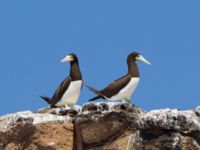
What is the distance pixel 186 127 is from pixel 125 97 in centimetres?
264

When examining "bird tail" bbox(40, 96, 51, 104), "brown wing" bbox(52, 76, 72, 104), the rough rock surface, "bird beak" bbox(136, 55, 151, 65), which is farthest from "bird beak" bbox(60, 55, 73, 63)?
"bird beak" bbox(136, 55, 151, 65)

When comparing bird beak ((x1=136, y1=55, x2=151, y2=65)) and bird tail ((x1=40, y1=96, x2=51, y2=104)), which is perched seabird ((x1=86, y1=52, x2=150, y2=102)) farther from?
bird tail ((x1=40, y1=96, x2=51, y2=104))

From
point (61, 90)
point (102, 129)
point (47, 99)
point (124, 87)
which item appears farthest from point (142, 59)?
point (47, 99)

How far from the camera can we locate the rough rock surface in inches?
661

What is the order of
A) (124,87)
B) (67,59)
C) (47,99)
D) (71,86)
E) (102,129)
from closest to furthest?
(102,129), (124,87), (71,86), (67,59), (47,99)

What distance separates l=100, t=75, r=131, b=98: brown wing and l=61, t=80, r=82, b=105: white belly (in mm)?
608

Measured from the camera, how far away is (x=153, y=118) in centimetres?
1686

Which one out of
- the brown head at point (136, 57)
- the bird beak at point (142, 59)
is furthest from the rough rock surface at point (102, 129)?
the bird beak at point (142, 59)

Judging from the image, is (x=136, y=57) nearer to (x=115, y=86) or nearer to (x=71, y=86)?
(x=115, y=86)

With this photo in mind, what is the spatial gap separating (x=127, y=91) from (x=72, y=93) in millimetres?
1366

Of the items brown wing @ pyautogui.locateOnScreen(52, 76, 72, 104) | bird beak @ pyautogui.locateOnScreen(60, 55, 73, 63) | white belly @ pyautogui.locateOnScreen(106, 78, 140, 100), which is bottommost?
white belly @ pyautogui.locateOnScreen(106, 78, 140, 100)

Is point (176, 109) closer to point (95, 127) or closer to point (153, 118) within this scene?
point (153, 118)

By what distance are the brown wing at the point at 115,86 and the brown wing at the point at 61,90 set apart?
2.92 ft

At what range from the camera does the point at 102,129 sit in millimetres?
17797
